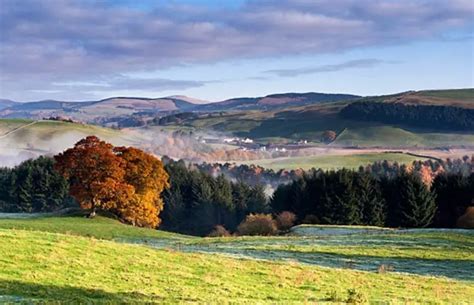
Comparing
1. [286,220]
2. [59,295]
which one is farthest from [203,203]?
[59,295]

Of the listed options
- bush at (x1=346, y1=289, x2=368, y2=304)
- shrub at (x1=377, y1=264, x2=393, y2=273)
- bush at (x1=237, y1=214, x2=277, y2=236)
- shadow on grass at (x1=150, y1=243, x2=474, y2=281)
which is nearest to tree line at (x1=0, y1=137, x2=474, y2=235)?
bush at (x1=237, y1=214, x2=277, y2=236)

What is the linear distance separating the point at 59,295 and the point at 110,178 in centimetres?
5773

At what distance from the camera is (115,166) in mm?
76125

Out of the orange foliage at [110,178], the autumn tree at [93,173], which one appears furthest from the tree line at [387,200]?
the autumn tree at [93,173]

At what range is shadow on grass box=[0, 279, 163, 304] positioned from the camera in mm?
17781

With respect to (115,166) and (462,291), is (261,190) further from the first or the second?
(462,291)

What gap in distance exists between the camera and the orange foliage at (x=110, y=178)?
75312 mm

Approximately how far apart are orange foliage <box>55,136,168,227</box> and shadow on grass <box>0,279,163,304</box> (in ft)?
181

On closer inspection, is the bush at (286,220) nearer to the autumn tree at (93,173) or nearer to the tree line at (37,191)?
the autumn tree at (93,173)

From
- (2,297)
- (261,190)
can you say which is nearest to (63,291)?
(2,297)

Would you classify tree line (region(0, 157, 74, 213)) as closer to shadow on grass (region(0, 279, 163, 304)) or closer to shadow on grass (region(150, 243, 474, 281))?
shadow on grass (region(150, 243, 474, 281))

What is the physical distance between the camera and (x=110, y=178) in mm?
75500

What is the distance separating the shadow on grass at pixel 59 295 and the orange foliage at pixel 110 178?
181 ft

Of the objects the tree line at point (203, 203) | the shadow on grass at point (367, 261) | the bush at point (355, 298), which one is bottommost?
the tree line at point (203, 203)
